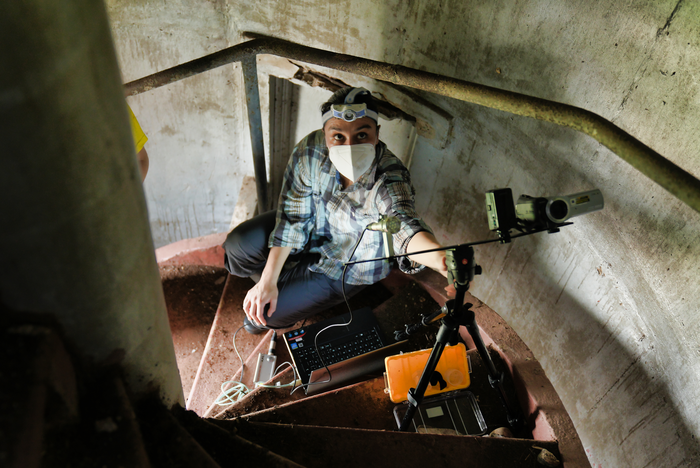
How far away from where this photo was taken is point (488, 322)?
2012 mm

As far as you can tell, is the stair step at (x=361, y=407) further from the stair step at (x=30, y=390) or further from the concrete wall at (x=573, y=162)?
the stair step at (x=30, y=390)

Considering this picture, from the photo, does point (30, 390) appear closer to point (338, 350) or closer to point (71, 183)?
point (71, 183)

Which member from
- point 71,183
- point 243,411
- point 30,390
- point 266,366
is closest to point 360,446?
point 30,390

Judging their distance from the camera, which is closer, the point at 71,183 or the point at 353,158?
the point at 71,183

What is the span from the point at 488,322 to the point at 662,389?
2.46ft

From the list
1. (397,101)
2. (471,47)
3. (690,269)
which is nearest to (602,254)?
(690,269)

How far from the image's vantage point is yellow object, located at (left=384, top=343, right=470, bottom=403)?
176 cm

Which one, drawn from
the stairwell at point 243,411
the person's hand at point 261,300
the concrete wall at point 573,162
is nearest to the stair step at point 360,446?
the stairwell at point 243,411

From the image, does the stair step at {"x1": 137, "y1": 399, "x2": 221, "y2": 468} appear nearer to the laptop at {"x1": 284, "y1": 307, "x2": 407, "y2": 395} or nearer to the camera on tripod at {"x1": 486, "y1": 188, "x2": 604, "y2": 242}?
the camera on tripod at {"x1": 486, "y1": 188, "x2": 604, "y2": 242}

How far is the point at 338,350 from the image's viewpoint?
2057 mm

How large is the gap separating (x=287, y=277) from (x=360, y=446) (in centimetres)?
136

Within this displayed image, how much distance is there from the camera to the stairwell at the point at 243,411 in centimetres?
58

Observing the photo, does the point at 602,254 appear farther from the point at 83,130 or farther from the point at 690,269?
the point at 83,130

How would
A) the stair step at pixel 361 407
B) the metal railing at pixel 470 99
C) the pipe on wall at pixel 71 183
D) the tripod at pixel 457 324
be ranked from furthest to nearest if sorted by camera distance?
the stair step at pixel 361 407
the tripod at pixel 457 324
the metal railing at pixel 470 99
the pipe on wall at pixel 71 183
